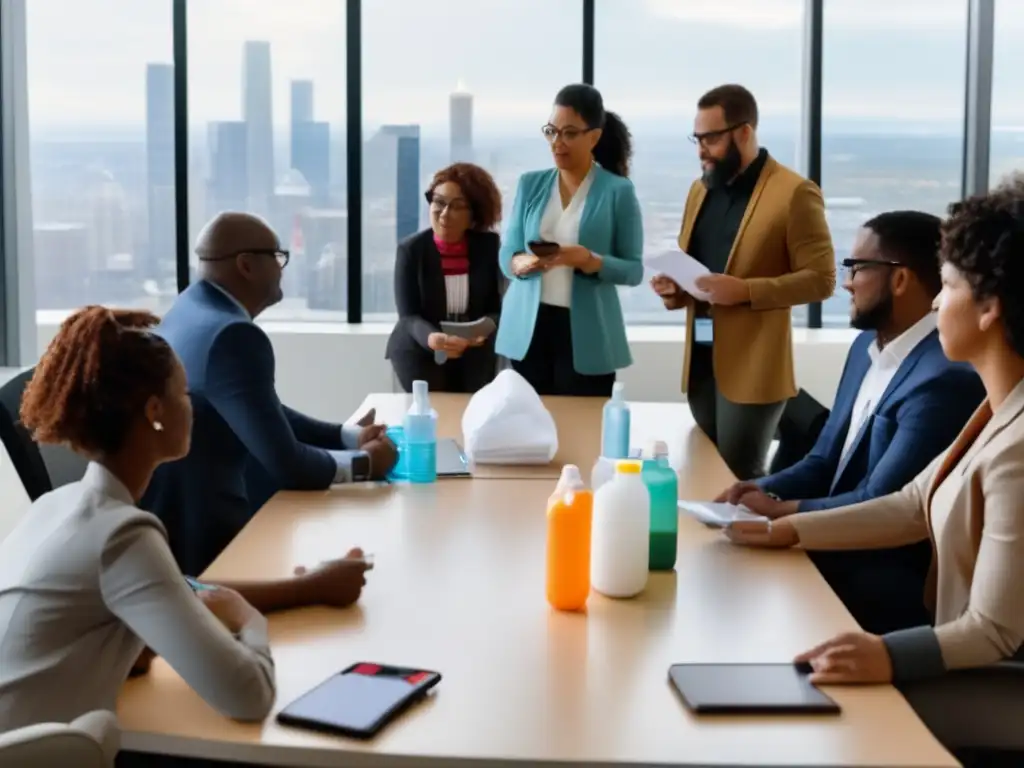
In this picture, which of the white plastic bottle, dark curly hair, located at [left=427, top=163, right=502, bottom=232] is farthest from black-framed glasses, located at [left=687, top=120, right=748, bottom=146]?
the white plastic bottle

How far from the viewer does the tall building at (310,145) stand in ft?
18.0

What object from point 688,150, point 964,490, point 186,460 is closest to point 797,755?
point 964,490

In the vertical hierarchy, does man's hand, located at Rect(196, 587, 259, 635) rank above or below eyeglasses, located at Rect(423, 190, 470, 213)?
below

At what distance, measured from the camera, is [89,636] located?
1.36 metres

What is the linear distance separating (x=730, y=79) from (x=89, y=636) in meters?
4.72

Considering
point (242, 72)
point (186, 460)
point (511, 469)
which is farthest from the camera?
point (242, 72)

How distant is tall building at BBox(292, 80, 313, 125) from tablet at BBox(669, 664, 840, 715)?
449cm

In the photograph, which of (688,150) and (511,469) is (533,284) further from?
(688,150)

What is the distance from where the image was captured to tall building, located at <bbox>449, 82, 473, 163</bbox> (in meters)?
5.48

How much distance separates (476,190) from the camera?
3895 mm

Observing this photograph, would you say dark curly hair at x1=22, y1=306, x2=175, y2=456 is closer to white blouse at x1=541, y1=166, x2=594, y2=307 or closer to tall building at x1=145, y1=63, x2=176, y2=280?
white blouse at x1=541, y1=166, x2=594, y2=307

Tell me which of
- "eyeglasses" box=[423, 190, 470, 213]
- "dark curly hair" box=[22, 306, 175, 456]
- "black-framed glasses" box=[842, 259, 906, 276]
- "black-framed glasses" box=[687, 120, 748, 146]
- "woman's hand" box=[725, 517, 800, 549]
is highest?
"black-framed glasses" box=[687, 120, 748, 146]

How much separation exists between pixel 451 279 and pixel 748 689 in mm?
2642

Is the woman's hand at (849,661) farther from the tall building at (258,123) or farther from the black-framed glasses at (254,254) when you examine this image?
the tall building at (258,123)
